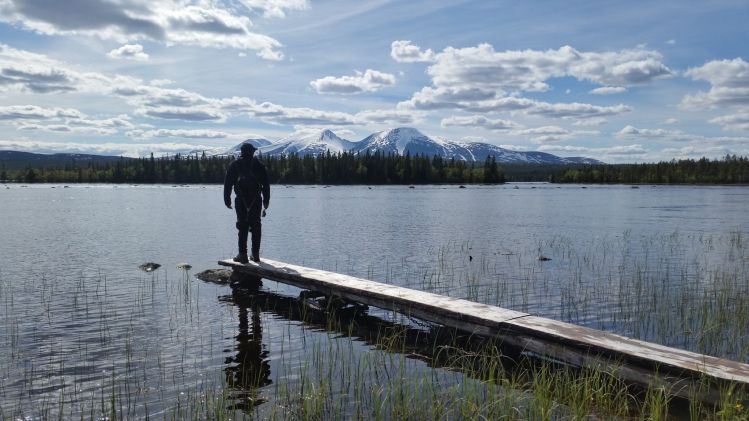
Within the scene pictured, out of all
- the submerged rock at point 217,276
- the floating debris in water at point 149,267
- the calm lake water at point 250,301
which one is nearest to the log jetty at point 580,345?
the calm lake water at point 250,301

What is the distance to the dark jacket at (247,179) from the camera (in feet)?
58.0

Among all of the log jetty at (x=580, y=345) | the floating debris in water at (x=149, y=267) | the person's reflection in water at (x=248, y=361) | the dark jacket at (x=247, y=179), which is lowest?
the floating debris in water at (x=149, y=267)

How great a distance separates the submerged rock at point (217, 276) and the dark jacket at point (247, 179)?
347 centimetres

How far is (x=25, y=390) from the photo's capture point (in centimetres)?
930

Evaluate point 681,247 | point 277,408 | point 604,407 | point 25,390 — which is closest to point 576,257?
point 681,247

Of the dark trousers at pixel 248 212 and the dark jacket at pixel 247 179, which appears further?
the dark trousers at pixel 248 212

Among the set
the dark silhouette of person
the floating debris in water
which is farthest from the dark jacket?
the floating debris in water

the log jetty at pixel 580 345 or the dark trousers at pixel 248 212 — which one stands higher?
the dark trousers at pixel 248 212

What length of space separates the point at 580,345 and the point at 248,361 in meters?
6.36

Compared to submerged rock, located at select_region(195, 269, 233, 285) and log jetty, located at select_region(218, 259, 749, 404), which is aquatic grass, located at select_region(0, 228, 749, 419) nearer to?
log jetty, located at select_region(218, 259, 749, 404)

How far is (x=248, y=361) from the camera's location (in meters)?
11.0

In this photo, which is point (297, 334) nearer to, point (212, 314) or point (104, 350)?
point (212, 314)

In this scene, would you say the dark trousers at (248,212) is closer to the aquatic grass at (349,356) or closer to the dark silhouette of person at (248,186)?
the dark silhouette of person at (248,186)

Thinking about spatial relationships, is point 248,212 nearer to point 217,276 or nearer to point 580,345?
point 217,276
